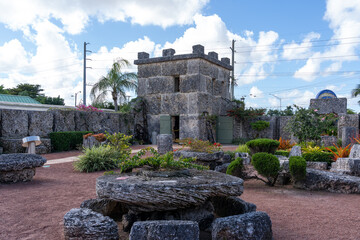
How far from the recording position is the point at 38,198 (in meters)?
5.34

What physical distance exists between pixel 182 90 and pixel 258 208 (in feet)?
40.9

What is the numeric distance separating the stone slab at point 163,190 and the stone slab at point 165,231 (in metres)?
0.32

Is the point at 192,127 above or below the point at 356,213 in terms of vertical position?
above

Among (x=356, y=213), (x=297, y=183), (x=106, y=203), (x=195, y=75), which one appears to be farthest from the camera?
(x=195, y=75)

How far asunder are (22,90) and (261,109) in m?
28.1

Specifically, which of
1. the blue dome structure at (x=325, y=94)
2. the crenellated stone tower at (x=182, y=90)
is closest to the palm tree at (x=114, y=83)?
the crenellated stone tower at (x=182, y=90)

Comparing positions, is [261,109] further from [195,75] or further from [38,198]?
[38,198]

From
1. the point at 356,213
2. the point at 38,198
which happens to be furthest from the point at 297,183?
the point at 38,198

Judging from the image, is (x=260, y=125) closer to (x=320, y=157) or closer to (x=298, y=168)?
(x=320, y=157)

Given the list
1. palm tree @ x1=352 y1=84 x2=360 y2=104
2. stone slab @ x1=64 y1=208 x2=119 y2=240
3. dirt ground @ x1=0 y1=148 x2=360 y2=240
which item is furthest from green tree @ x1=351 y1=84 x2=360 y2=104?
stone slab @ x1=64 y1=208 x2=119 y2=240

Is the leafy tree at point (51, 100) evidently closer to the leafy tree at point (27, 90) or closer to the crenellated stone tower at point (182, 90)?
the leafy tree at point (27, 90)

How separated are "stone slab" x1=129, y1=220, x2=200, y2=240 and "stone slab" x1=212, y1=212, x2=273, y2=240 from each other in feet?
0.97

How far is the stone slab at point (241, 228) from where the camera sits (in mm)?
3041

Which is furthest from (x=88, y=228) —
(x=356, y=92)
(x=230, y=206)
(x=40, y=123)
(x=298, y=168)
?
(x=356, y=92)
